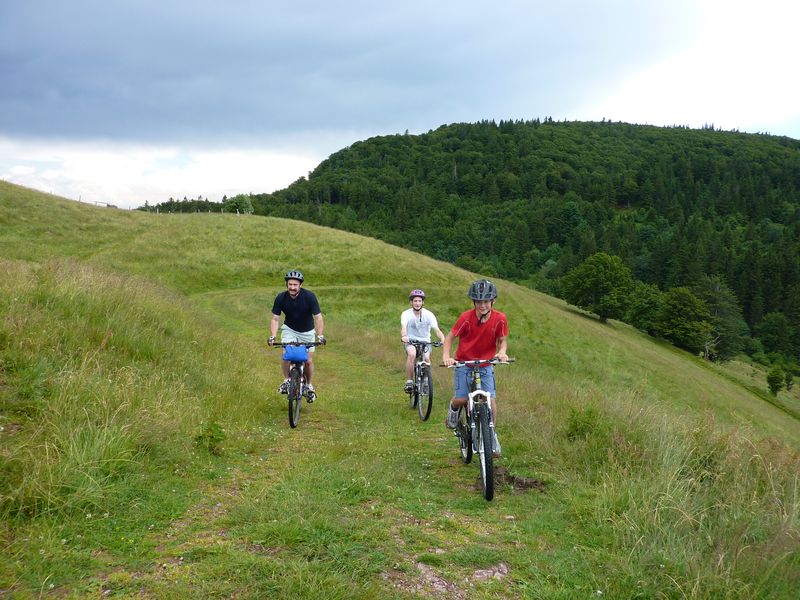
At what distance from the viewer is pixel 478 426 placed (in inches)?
235

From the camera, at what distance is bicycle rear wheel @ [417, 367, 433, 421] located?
9.21 m

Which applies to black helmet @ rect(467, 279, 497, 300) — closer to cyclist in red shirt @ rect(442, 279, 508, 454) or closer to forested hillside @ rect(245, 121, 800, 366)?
cyclist in red shirt @ rect(442, 279, 508, 454)

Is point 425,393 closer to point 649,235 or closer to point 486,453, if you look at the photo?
point 486,453

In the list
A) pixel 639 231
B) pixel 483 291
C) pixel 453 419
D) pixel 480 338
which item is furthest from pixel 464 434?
pixel 639 231

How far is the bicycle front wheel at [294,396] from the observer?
8016 millimetres

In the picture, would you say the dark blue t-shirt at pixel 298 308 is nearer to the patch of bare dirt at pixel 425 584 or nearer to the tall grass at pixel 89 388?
the tall grass at pixel 89 388

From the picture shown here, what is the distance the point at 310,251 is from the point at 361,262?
196 inches

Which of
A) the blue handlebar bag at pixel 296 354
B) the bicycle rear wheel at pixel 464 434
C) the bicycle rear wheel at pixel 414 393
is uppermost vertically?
the blue handlebar bag at pixel 296 354

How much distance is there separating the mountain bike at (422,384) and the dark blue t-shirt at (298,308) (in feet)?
7.31

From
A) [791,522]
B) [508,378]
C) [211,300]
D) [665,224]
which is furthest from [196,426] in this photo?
[665,224]

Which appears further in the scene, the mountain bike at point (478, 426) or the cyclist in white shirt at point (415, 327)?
the cyclist in white shirt at point (415, 327)

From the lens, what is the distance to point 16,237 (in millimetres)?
33594

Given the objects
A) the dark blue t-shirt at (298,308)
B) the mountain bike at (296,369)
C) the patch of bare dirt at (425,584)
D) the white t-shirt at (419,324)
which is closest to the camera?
the patch of bare dirt at (425,584)

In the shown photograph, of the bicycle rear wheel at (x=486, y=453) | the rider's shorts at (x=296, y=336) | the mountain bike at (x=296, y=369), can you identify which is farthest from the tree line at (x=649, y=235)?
the bicycle rear wheel at (x=486, y=453)
